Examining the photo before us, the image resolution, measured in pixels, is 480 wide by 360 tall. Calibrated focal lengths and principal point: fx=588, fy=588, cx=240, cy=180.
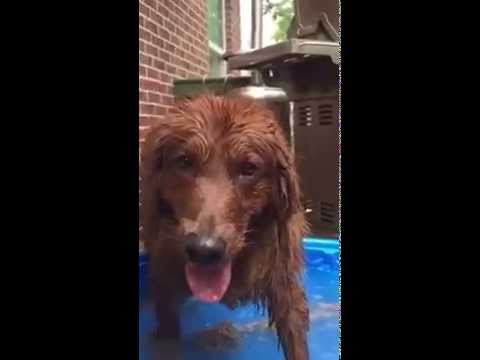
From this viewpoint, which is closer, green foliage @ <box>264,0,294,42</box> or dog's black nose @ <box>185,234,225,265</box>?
dog's black nose @ <box>185,234,225,265</box>

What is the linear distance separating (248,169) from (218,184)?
3.4 inches

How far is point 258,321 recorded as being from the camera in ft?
5.19

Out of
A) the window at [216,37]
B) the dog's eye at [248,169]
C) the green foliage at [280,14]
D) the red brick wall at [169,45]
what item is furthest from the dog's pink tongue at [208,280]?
the green foliage at [280,14]

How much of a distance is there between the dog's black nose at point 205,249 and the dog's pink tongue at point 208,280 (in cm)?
2

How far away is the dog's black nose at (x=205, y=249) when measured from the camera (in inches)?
58.6

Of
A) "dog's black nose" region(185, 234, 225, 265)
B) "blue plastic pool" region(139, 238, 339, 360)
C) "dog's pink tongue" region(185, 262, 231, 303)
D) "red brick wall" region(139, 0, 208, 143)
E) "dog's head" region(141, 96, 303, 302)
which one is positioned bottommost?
"blue plastic pool" region(139, 238, 339, 360)

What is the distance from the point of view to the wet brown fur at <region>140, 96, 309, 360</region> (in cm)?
151

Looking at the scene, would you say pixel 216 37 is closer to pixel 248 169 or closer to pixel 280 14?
pixel 280 14

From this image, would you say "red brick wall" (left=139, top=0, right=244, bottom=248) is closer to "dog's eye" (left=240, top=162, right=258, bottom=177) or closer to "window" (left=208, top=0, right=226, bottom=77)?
"window" (left=208, top=0, right=226, bottom=77)

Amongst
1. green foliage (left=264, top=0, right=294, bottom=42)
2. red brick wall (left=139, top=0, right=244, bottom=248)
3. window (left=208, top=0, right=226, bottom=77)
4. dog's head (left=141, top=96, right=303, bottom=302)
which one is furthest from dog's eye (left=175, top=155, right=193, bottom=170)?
green foliage (left=264, top=0, right=294, bottom=42)

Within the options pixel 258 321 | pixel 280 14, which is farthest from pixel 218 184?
pixel 280 14

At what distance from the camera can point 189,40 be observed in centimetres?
167

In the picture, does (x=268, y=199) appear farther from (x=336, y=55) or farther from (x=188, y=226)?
(x=336, y=55)

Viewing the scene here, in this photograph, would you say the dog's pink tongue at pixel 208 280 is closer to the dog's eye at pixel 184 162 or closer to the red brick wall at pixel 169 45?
the dog's eye at pixel 184 162
